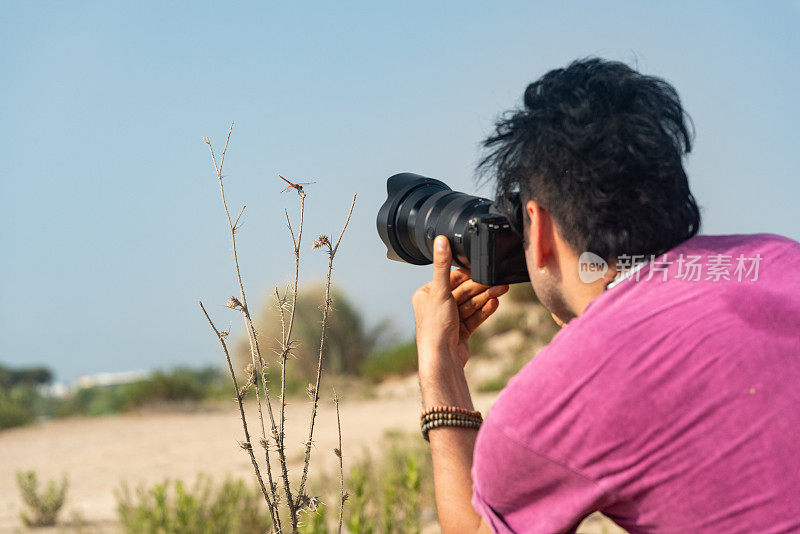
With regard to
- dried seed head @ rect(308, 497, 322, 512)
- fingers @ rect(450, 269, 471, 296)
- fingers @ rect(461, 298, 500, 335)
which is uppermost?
fingers @ rect(450, 269, 471, 296)

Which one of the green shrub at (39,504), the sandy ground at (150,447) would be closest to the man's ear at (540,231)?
the sandy ground at (150,447)

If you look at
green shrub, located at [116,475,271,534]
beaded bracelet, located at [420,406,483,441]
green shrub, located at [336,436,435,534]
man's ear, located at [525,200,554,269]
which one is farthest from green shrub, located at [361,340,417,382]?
man's ear, located at [525,200,554,269]

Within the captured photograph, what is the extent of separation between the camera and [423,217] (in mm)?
1920

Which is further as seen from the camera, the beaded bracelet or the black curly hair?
the beaded bracelet

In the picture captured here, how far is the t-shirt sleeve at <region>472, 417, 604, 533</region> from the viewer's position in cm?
117

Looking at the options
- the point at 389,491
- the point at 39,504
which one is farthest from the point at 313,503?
the point at 39,504

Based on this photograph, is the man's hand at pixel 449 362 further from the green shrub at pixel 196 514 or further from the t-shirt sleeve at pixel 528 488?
the green shrub at pixel 196 514

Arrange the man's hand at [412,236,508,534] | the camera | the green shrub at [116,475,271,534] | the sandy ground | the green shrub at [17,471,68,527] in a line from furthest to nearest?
the sandy ground, the green shrub at [17,471,68,527], the green shrub at [116,475,271,534], the camera, the man's hand at [412,236,508,534]

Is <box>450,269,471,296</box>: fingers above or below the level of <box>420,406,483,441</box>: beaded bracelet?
above

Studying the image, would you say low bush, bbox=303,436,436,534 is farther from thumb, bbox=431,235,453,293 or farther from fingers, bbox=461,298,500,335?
thumb, bbox=431,235,453,293

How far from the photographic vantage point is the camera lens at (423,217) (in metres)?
1.74

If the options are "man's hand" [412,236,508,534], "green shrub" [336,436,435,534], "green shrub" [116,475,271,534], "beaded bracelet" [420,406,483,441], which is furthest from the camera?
"green shrub" [336,436,435,534]

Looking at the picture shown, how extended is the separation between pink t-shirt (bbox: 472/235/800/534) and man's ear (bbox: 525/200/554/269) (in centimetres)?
21

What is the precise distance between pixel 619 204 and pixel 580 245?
0.32ft
